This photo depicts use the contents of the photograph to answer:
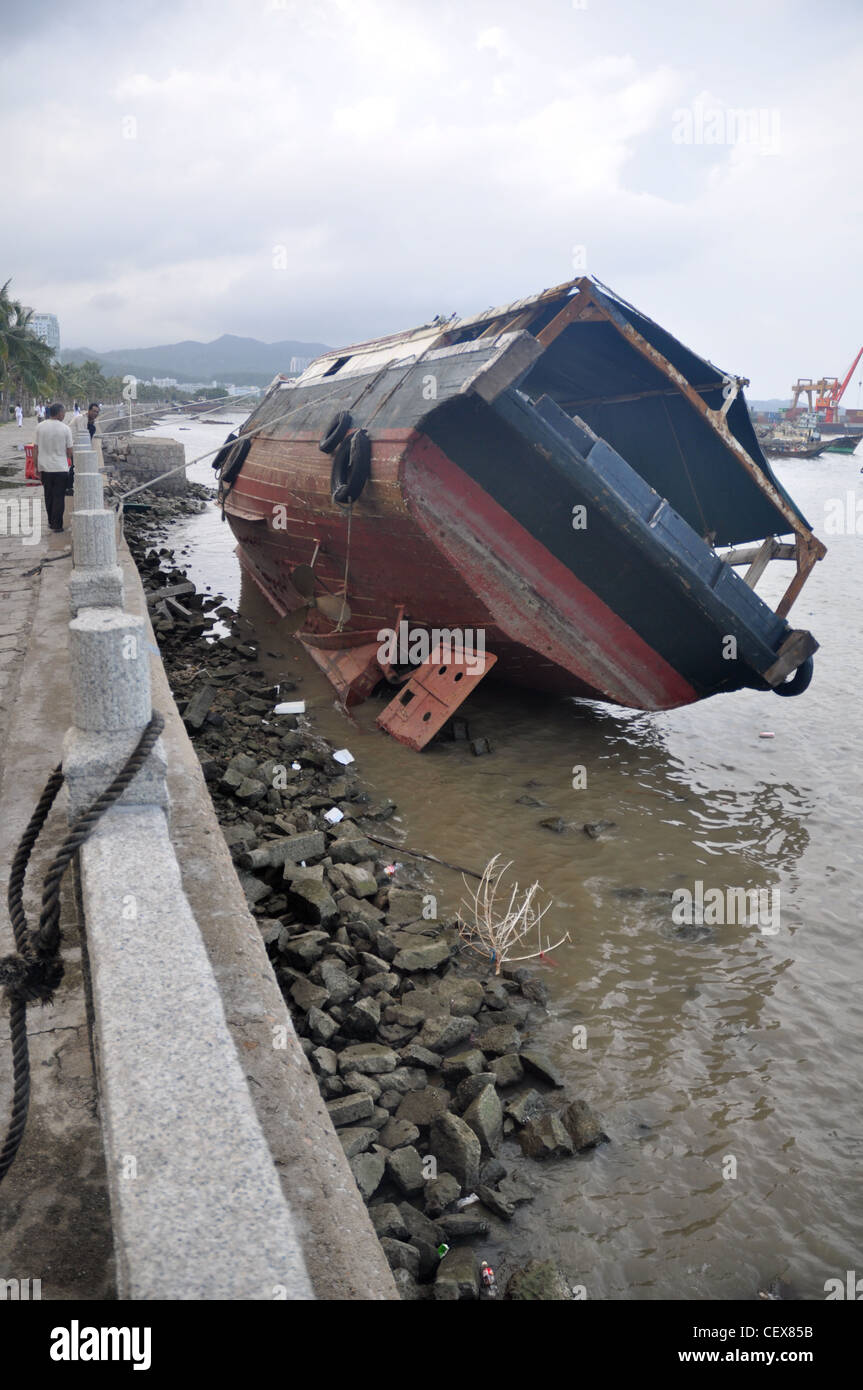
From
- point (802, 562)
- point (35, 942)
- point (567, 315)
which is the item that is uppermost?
point (567, 315)

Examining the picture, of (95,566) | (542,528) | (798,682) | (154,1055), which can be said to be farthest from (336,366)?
(154,1055)

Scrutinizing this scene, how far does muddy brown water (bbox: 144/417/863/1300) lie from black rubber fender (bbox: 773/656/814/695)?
795 millimetres

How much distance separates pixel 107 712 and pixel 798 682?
275 inches

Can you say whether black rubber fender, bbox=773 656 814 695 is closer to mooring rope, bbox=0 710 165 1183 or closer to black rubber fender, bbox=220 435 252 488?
mooring rope, bbox=0 710 165 1183

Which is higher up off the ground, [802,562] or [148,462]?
[148,462]

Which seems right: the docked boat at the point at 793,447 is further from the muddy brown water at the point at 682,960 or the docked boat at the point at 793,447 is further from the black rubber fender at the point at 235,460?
the muddy brown water at the point at 682,960

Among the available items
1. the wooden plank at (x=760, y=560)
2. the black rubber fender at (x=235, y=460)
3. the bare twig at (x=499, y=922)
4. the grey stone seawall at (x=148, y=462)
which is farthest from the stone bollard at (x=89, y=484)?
the grey stone seawall at (x=148, y=462)

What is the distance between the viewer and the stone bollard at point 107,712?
8.00 feet

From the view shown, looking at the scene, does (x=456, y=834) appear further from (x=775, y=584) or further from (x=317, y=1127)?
(x=775, y=584)

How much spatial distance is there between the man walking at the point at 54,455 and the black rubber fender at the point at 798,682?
346 inches

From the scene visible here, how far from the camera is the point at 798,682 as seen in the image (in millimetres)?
7941

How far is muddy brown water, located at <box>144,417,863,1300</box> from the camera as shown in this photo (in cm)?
345

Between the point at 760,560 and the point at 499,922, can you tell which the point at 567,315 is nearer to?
the point at 760,560

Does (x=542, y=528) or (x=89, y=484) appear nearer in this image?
(x=542, y=528)
